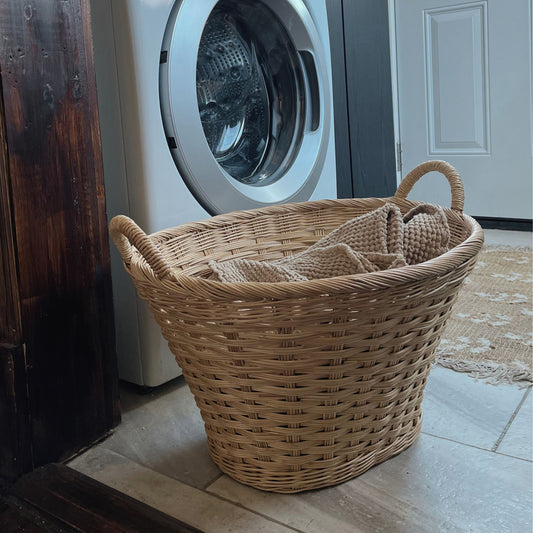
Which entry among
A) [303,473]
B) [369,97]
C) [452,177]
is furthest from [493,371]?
[369,97]

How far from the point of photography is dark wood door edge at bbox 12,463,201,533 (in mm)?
740

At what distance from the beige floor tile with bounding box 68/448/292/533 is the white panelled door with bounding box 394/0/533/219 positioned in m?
1.63

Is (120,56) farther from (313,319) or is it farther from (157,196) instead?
(313,319)

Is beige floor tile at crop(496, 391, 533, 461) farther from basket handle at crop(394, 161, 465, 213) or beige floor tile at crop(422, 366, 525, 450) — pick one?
basket handle at crop(394, 161, 465, 213)

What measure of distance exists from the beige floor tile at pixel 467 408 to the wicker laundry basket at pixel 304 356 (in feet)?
0.26

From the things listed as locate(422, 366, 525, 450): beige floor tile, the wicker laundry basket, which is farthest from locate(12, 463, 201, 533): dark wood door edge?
locate(422, 366, 525, 450): beige floor tile

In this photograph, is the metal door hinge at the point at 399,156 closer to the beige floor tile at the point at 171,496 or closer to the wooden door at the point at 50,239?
the wooden door at the point at 50,239

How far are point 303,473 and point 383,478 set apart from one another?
0.11m

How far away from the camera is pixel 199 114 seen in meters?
1.06

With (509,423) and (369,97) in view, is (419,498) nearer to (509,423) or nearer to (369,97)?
(509,423)

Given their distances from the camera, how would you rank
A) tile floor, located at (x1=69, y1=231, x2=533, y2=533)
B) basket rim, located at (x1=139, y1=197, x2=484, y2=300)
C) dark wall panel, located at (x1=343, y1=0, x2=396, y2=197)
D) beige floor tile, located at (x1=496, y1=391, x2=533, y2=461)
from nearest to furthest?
basket rim, located at (x1=139, y1=197, x2=484, y2=300), tile floor, located at (x1=69, y1=231, x2=533, y2=533), beige floor tile, located at (x1=496, y1=391, x2=533, y2=461), dark wall panel, located at (x1=343, y1=0, x2=396, y2=197)

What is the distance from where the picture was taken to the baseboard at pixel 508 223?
208 centimetres

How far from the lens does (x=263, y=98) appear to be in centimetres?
125

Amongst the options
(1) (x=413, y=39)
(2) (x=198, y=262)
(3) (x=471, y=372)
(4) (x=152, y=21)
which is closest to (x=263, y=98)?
(4) (x=152, y=21)
